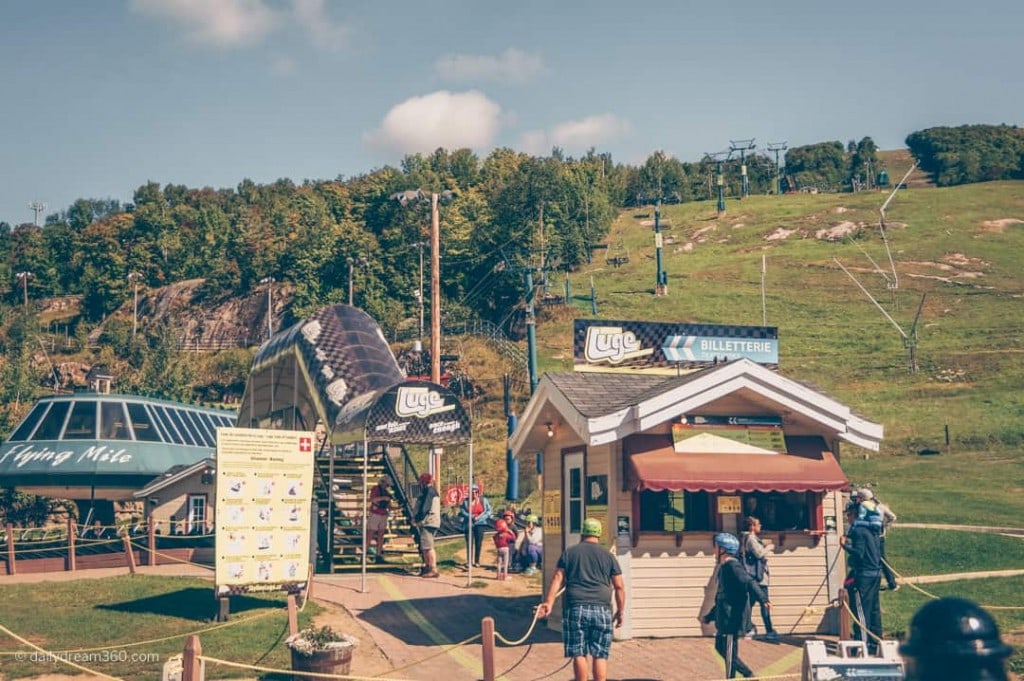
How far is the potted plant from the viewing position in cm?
1228

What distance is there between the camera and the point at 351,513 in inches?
1052

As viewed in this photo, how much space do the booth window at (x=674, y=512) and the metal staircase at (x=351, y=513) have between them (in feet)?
28.7

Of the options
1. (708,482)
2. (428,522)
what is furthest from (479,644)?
(428,522)

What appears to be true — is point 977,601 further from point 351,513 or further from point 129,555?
point 129,555

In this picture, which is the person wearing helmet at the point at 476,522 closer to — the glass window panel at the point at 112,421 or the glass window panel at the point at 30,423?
the glass window panel at the point at 112,421

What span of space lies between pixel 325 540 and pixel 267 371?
1321 cm

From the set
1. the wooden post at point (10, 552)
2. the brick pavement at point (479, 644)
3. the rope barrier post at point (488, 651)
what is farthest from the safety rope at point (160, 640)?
the wooden post at point (10, 552)

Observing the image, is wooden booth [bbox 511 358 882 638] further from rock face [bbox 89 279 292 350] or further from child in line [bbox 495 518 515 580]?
rock face [bbox 89 279 292 350]

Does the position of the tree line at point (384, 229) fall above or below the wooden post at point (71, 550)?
above

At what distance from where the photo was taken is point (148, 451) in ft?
110

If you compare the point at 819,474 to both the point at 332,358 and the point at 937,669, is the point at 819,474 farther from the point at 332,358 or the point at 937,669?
the point at 332,358

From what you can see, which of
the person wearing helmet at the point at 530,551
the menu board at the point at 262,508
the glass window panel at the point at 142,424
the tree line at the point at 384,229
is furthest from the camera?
the tree line at the point at 384,229

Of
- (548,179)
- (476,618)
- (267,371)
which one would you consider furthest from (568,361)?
(476,618)

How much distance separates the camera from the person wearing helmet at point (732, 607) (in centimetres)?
1184
